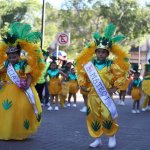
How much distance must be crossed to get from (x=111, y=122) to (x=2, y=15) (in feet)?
107

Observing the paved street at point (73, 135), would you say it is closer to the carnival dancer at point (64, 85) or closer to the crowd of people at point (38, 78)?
the crowd of people at point (38, 78)

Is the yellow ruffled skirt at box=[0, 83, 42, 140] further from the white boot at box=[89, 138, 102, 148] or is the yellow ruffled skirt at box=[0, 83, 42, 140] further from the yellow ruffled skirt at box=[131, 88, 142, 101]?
the yellow ruffled skirt at box=[131, 88, 142, 101]

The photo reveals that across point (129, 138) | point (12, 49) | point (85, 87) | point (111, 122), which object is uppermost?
point (12, 49)

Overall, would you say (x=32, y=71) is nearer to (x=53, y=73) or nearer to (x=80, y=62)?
(x=80, y=62)

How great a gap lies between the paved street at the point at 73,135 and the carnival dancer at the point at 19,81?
29 cm

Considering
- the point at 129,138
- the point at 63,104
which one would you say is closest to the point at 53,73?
the point at 63,104

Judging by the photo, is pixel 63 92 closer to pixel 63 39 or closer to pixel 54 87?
pixel 54 87

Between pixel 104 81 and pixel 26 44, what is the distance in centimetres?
164

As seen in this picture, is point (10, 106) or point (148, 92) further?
point (148, 92)

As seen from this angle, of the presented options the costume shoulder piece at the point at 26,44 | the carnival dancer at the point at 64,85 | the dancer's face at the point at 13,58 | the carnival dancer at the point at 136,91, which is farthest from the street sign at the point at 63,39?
the dancer's face at the point at 13,58

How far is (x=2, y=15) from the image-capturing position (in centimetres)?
3931

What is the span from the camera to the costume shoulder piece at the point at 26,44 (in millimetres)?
8500

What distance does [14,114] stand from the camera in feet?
27.3

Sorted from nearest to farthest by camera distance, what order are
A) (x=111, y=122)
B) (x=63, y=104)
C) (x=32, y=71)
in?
(x=111, y=122) → (x=32, y=71) → (x=63, y=104)
